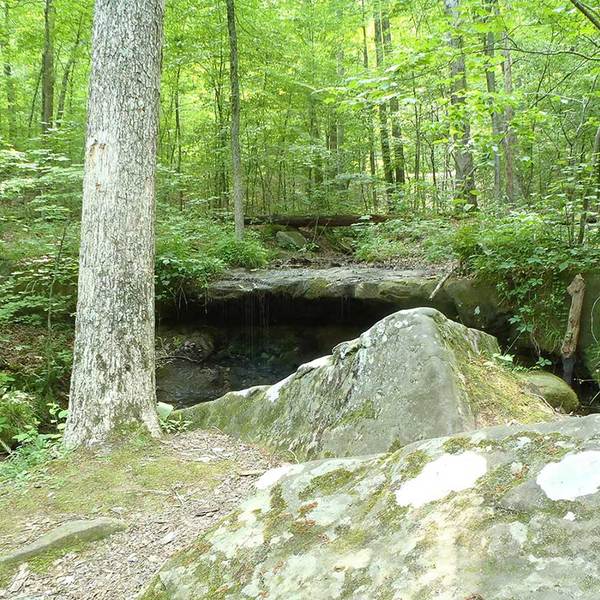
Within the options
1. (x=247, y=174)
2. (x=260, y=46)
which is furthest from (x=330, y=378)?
(x=247, y=174)

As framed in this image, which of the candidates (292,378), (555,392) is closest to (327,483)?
(292,378)

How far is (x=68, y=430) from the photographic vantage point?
12.8 ft

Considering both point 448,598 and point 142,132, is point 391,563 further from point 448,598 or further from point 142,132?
point 142,132

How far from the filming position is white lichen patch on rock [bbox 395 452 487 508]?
1632 millimetres

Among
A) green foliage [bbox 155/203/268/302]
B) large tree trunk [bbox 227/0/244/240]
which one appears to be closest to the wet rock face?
green foliage [bbox 155/203/268/302]

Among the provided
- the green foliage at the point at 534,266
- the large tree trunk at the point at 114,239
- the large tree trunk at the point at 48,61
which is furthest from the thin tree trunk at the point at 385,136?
the large tree trunk at the point at 114,239

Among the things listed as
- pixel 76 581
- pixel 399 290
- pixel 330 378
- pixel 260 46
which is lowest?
pixel 76 581

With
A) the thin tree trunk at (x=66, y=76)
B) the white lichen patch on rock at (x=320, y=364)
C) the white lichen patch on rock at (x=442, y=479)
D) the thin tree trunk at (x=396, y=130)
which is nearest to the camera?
the white lichen patch on rock at (x=442, y=479)

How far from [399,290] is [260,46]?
26.6 ft

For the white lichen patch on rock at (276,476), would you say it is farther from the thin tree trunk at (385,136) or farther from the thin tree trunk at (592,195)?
the thin tree trunk at (385,136)

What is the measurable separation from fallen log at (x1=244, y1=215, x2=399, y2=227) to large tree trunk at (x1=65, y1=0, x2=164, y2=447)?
970 cm

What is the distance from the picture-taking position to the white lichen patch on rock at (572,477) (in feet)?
4.54

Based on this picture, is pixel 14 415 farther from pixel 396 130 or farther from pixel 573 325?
pixel 396 130

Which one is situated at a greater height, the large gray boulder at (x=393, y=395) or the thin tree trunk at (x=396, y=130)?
the thin tree trunk at (x=396, y=130)
